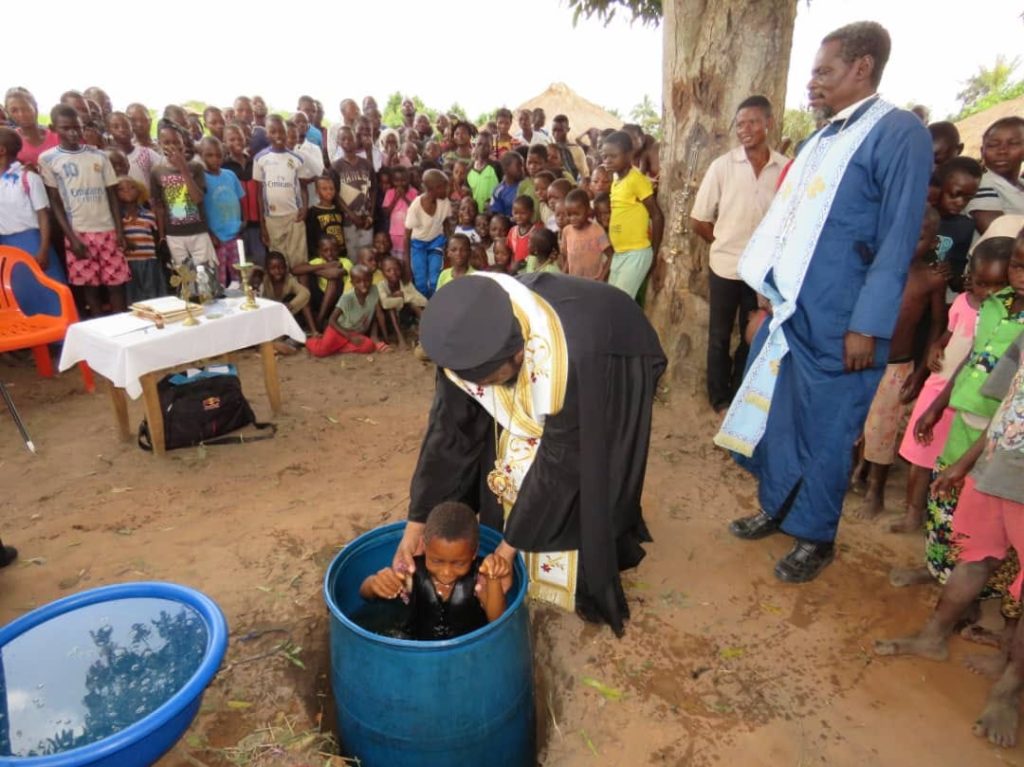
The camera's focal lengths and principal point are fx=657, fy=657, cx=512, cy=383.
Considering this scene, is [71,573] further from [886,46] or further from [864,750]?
[886,46]

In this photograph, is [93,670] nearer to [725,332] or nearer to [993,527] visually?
[993,527]

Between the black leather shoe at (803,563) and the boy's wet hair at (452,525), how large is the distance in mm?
1482

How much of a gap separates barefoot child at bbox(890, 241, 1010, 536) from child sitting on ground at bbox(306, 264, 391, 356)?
4.33 meters

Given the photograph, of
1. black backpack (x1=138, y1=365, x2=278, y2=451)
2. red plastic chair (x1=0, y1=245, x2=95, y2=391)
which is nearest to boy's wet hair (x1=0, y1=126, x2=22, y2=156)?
red plastic chair (x1=0, y1=245, x2=95, y2=391)

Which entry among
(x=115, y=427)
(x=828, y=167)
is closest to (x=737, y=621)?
(x=828, y=167)

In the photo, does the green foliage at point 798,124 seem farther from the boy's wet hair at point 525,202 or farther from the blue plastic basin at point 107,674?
the blue plastic basin at point 107,674

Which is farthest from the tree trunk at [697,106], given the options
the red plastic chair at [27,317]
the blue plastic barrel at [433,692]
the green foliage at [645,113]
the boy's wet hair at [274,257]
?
the green foliage at [645,113]

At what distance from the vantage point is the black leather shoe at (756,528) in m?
3.06

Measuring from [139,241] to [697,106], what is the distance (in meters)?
4.57

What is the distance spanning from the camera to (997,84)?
20531 mm

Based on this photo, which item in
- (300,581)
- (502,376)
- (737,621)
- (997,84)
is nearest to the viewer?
(502,376)

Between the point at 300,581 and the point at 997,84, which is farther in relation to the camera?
the point at 997,84

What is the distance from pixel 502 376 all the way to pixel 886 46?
6.09 ft

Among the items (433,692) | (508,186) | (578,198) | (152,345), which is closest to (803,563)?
(433,692)
